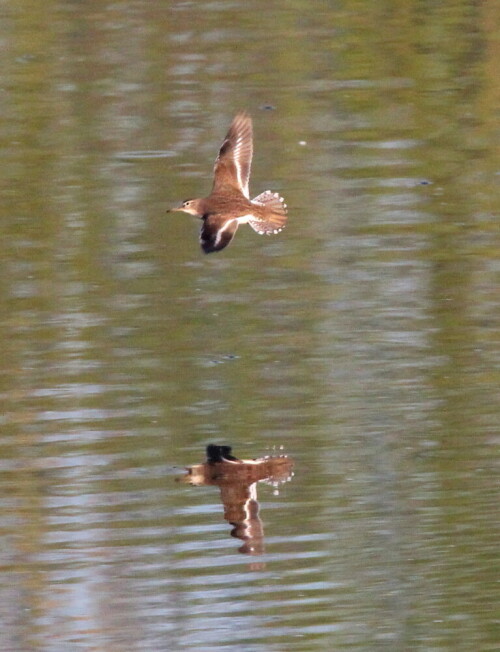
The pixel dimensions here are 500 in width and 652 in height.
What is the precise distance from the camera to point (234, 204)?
8484mm

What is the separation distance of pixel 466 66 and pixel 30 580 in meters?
7.67

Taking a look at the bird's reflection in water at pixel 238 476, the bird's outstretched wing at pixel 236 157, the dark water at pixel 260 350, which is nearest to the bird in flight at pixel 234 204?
the bird's outstretched wing at pixel 236 157

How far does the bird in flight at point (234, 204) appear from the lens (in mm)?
8242

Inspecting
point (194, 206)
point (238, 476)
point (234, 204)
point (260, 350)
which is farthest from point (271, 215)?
point (238, 476)

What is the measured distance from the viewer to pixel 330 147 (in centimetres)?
1105

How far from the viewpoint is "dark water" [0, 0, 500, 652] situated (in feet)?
19.3

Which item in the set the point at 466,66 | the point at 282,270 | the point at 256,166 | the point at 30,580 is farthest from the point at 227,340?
the point at 466,66

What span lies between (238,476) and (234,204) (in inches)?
79.5

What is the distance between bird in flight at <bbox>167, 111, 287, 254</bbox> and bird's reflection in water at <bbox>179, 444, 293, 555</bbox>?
1384mm

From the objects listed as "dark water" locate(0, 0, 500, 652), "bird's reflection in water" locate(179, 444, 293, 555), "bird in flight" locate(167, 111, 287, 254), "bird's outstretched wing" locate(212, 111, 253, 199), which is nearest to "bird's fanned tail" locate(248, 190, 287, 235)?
"bird in flight" locate(167, 111, 287, 254)

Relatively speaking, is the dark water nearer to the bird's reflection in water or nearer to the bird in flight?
the bird's reflection in water

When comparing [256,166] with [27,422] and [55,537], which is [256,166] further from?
[55,537]

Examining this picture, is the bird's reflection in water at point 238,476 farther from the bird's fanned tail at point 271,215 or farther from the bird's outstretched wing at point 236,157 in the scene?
the bird's outstretched wing at point 236,157

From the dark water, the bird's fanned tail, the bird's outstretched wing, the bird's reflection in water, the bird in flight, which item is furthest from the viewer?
the bird's outstretched wing
